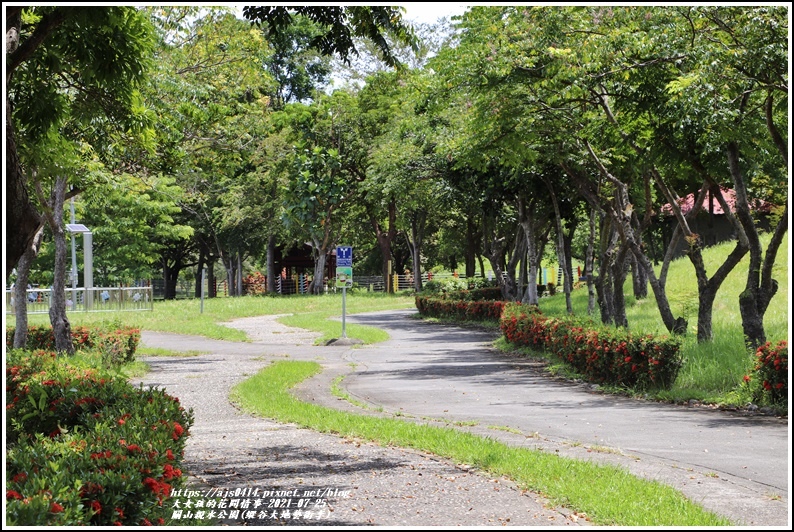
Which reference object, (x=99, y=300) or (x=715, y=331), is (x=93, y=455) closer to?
(x=715, y=331)

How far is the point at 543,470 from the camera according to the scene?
7.93m

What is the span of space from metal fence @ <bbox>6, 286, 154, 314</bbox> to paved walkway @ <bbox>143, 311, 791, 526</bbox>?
814 inches

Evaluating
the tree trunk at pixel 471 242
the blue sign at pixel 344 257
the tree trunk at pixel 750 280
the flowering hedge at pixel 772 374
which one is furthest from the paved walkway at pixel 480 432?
the tree trunk at pixel 471 242

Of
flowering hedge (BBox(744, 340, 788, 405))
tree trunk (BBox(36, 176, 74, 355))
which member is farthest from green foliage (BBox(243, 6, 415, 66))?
tree trunk (BBox(36, 176, 74, 355))

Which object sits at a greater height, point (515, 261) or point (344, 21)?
point (344, 21)

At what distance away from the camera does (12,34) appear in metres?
6.81

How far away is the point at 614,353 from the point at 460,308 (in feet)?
64.4

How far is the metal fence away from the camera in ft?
125

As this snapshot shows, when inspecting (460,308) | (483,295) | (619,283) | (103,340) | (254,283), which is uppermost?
(254,283)

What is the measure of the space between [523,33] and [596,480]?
10040mm

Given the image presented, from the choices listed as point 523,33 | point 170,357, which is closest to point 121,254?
point 170,357

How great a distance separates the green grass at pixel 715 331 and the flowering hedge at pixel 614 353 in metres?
0.40

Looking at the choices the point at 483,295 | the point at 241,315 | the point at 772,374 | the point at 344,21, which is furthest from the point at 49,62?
the point at 241,315

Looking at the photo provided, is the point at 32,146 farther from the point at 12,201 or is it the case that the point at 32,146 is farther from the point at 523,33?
the point at 523,33
